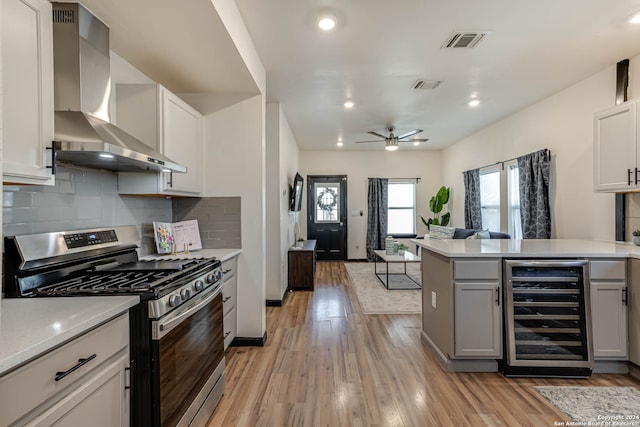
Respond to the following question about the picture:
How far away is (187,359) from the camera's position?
167cm

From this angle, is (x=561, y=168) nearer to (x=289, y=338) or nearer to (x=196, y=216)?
(x=289, y=338)

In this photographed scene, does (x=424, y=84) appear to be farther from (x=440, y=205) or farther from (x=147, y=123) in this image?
(x=440, y=205)

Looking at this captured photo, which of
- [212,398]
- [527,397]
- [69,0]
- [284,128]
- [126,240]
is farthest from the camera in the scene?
[284,128]

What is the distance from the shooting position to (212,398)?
201 cm

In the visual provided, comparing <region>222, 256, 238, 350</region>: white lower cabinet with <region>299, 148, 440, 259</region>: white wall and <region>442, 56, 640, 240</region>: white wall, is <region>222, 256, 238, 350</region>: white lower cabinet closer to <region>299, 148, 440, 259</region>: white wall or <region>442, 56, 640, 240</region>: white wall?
<region>442, 56, 640, 240</region>: white wall

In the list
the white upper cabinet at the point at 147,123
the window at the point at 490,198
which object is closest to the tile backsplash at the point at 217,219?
the white upper cabinet at the point at 147,123

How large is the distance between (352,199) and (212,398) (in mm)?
6251

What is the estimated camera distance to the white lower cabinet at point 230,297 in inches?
104

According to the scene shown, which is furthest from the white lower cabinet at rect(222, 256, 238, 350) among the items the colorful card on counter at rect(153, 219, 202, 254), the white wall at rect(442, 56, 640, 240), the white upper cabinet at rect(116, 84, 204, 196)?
the white wall at rect(442, 56, 640, 240)

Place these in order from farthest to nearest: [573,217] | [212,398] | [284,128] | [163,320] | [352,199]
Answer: [352,199], [284,128], [573,217], [212,398], [163,320]

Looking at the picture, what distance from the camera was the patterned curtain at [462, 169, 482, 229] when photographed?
6008 mm

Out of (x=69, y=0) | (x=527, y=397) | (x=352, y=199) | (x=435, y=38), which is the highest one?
(x=435, y=38)

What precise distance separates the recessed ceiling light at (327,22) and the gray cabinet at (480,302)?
2122 mm

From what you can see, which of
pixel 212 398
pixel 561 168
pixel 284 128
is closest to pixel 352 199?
pixel 284 128
